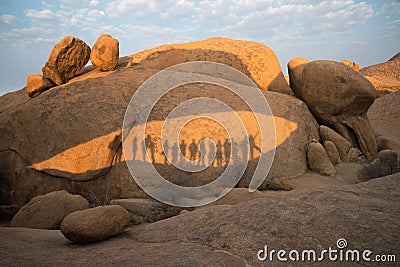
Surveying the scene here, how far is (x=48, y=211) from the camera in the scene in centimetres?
393

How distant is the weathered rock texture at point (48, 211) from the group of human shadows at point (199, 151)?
1.68 m

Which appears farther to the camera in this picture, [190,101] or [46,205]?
[190,101]

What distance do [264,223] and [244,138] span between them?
13.7 feet

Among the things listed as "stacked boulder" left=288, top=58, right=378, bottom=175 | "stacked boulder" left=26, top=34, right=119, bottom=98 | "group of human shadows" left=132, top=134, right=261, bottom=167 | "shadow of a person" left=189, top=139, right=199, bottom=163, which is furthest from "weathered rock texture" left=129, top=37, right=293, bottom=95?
"shadow of a person" left=189, top=139, right=199, bottom=163

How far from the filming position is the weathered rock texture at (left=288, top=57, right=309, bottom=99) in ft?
28.2

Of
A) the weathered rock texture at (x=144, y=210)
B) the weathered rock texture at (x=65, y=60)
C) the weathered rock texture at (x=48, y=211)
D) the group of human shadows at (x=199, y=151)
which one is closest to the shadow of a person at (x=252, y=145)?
the group of human shadows at (x=199, y=151)

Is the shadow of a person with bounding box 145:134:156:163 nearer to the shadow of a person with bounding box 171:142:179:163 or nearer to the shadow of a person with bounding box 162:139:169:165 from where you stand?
the shadow of a person with bounding box 162:139:169:165

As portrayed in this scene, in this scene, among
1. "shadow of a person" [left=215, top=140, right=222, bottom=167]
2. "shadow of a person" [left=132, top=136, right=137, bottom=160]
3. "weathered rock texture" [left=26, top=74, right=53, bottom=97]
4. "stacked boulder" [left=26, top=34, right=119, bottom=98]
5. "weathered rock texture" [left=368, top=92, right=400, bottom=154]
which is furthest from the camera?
"weathered rock texture" [left=368, top=92, right=400, bottom=154]

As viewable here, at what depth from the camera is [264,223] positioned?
7.77 ft

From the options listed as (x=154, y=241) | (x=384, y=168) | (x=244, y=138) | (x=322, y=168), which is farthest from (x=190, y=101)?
(x=384, y=168)

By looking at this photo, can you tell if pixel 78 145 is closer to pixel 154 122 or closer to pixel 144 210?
pixel 154 122

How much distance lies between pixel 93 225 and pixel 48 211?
158cm

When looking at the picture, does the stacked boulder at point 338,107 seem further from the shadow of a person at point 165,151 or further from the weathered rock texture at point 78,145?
the shadow of a person at point 165,151

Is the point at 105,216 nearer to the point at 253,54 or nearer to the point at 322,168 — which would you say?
the point at 322,168
